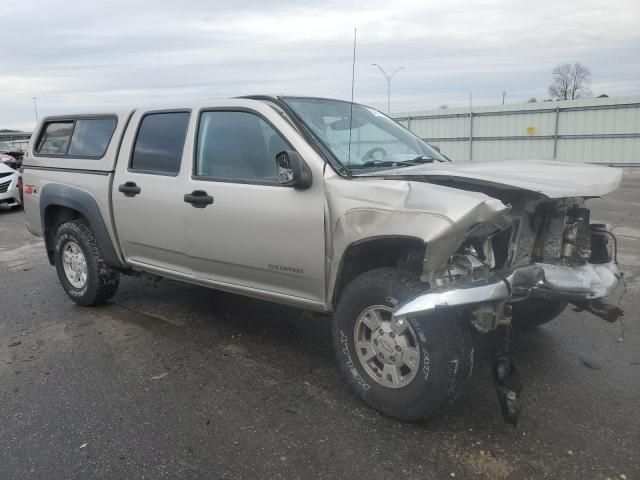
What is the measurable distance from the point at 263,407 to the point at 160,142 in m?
2.31

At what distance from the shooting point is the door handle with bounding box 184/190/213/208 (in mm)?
3967

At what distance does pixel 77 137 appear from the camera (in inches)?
210

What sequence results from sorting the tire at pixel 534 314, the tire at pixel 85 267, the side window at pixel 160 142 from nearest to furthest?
the tire at pixel 534 314 < the side window at pixel 160 142 < the tire at pixel 85 267

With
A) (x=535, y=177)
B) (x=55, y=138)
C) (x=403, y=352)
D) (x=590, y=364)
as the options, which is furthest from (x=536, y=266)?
(x=55, y=138)

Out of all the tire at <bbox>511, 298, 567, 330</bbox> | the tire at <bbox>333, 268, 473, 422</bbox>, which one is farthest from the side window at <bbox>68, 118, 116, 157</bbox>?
the tire at <bbox>511, 298, 567, 330</bbox>

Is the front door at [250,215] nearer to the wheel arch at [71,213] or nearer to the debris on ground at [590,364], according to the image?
the wheel arch at [71,213]

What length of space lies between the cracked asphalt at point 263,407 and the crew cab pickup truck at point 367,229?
0.27 m

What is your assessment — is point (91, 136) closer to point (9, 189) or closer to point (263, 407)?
point (263, 407)

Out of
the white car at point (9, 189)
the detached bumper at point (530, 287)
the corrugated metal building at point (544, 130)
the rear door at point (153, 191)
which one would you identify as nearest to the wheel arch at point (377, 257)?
the detached bumper at point (530, 287)

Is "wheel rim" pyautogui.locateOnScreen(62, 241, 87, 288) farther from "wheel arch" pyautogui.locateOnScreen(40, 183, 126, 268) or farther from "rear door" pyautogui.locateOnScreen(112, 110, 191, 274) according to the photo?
"rear door" pyautogui.locateOnScreen(112, 110, 191, 274)

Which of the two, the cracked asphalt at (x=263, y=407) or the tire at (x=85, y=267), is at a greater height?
the tire at (x=85, y=267)

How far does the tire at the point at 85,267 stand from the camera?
17.2 feet

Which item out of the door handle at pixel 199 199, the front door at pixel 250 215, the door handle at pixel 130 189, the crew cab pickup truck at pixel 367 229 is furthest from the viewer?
the door handle at pixel 130 189

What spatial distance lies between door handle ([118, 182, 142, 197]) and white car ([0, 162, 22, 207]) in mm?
10045
